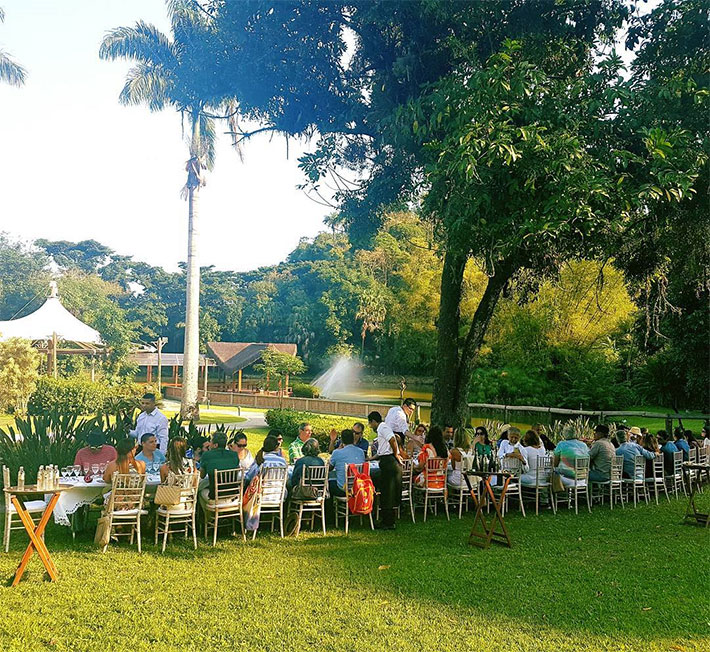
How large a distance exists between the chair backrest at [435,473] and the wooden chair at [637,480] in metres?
3.48

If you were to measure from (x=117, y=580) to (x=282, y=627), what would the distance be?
6.37ft

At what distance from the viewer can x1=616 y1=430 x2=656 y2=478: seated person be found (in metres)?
11.0

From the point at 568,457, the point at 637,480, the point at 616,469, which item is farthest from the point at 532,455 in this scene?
the point at 637,480

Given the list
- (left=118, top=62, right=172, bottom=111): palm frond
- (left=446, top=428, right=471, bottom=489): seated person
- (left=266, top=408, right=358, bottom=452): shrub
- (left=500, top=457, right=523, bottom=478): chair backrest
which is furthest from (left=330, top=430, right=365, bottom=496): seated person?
(left=118, top=62, right=172, bottom=111): palm frond

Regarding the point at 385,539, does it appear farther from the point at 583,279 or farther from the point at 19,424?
the point at 583,279

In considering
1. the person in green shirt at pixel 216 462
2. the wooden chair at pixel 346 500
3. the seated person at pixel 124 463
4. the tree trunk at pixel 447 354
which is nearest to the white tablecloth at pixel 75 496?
the seated person at pixel 124 463

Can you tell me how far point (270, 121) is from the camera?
547 inches

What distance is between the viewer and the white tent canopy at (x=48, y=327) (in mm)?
24047

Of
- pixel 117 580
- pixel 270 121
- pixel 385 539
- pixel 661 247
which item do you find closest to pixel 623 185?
pixel 661 247

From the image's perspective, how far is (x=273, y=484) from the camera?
8.02m

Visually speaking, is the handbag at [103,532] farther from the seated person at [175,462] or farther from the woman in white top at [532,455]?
the woman in white top at [532,455]

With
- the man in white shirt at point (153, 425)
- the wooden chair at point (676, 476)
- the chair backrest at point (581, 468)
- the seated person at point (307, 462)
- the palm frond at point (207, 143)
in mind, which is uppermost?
the palm frond at point (207, 143)

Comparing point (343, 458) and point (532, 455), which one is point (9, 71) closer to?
point (343, 458)

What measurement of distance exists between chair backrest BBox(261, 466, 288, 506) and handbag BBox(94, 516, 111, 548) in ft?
5.67
